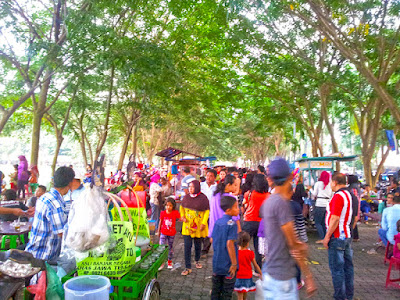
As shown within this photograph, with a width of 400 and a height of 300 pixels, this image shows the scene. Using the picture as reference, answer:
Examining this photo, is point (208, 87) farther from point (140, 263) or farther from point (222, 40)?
point (140, 263)

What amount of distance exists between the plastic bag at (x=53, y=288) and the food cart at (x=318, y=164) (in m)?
8.50

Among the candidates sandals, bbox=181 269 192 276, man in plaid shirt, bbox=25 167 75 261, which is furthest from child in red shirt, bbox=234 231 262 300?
man in plaid shirt, bbox=25 167 75 261

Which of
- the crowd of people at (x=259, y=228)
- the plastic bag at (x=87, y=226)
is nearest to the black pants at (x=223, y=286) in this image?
the crowd of people at (x=259, y=228)

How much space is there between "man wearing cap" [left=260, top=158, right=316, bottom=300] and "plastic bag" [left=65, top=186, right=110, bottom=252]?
4.65ft

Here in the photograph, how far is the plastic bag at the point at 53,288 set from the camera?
2852 millimetres

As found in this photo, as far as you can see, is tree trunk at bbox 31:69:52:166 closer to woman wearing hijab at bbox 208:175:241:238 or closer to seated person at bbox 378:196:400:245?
woman wearing hijab at bbox 208:175:241:238

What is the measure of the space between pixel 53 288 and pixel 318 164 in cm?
889

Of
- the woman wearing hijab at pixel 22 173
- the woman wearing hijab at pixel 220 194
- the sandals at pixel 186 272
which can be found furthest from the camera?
the woman wearing hijab at pixel 22 173

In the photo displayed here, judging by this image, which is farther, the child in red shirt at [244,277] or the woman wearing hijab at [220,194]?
the woman wearing hijab at [220,194]

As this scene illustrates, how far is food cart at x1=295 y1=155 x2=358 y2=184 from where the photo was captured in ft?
32.1

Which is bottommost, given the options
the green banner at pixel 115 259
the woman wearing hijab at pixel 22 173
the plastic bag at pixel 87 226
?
the green banner at pixel 115 259

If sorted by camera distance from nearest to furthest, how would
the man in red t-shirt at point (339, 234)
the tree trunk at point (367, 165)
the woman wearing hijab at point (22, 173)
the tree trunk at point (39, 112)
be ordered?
the man in red t-shirt at point (339, 234) < the tree trunk at point (39, 112) < the tree trunk at point (367, 165) < the woman wearing hijab at point (22, 173)

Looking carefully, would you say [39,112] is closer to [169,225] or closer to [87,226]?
[169,225]

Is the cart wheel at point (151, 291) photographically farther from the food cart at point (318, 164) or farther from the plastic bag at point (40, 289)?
the food cart at point (318, 164)
